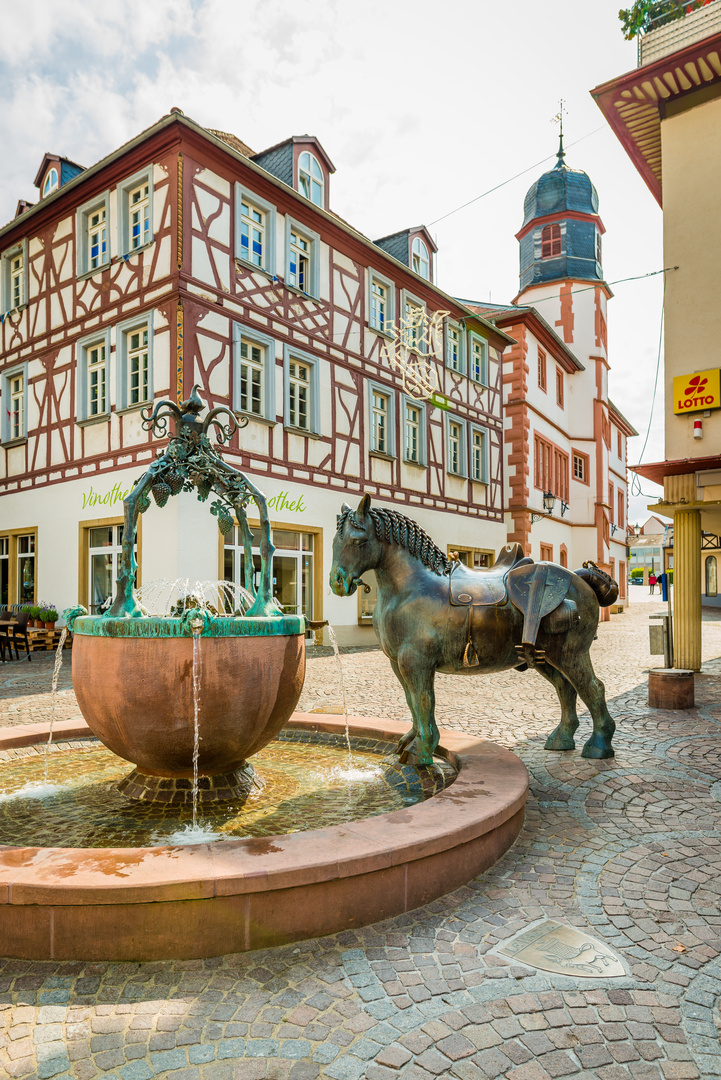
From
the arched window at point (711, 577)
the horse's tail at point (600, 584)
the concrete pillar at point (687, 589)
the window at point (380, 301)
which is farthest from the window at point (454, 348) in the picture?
the arched window at point (711, 577)

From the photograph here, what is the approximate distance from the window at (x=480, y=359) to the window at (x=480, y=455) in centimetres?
156

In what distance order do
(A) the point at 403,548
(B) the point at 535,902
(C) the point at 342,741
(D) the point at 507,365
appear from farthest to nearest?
1. (D) the point at 507,365
2. (C) the point at 342,741
3. (A) the point at 403,548
4. (B) the point at 535,902

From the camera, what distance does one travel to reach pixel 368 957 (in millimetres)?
2553

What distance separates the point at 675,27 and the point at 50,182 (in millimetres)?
13322

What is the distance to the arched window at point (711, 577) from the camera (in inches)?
1672

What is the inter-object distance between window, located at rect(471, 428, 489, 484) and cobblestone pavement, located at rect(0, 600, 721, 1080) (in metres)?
18.8

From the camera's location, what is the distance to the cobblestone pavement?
200cm

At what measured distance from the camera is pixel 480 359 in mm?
22344

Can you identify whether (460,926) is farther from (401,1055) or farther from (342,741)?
(342,741)

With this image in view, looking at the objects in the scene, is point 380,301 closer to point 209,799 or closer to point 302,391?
point 302,391

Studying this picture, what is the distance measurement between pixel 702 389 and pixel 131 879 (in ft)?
37.0

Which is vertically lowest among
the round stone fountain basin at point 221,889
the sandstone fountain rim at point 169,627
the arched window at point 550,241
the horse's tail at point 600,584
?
the round stone fountain basin at point 221,889

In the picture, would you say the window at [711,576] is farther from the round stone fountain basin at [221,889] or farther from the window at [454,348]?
the round stone fountain basin at [221,889]

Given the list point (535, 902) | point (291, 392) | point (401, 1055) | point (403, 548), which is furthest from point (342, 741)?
point (291, 392)
